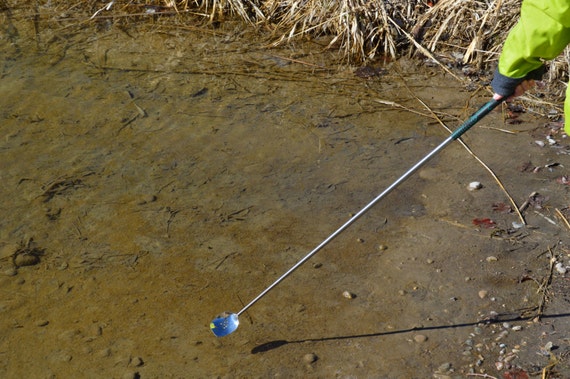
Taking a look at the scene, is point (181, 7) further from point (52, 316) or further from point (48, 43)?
point (52, 316)

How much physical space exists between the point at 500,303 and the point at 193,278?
5.39ft

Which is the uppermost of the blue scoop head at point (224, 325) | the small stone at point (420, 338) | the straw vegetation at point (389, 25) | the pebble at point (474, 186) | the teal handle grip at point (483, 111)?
the teal handle grip at point (483, 111)

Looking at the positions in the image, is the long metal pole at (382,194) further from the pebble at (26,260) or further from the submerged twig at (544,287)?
the pebble at (26,260)

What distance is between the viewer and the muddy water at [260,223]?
148 inches

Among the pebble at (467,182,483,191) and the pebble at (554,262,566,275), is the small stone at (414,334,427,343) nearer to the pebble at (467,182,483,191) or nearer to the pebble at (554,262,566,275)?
the pebble at (554,262,566,275)

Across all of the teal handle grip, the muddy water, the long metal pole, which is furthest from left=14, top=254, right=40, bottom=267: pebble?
the teal handle grip

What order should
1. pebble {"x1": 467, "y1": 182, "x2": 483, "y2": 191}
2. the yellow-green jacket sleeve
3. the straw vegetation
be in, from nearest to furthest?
the yellow-green jacket sleeve
pebble {"x1": 467, "y1": 182, "x2": 483, "y2": 191}
the straw vegetation

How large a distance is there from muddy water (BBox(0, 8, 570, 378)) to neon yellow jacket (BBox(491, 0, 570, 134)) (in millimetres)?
1276

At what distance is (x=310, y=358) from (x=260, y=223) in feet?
3.62

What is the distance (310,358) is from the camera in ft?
12.1

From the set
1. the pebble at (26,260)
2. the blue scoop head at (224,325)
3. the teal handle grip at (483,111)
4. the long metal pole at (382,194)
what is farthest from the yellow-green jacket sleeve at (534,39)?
the pebble at (26,260)

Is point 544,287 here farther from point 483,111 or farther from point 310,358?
point 310,358

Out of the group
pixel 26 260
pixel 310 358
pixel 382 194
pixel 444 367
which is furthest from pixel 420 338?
pixel 26 260

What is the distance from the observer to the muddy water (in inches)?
148
